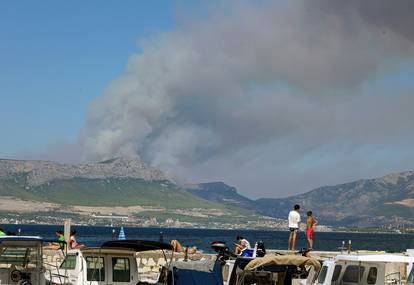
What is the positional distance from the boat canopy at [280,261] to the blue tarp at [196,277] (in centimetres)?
156

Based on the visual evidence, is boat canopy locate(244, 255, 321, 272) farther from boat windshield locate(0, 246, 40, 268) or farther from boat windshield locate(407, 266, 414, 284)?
boat windshield locate(0, 246, 40, 268)

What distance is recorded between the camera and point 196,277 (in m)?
28.6

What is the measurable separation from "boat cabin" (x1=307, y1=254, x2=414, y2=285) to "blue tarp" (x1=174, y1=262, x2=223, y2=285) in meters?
3.47

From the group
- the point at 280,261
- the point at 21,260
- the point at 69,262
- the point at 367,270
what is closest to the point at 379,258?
the point at 367,270

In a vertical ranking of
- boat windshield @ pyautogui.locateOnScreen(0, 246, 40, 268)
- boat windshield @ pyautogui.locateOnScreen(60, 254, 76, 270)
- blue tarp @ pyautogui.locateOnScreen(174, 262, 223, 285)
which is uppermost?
boat windshield @ pyautogui.locateOnScreen(0, 246, 40, 268)

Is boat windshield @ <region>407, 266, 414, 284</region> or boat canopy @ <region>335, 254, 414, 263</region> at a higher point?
boat canopy @ <region>335, 254, 414, 263</region>

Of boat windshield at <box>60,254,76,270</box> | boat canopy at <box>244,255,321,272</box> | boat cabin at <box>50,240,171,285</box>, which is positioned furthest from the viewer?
boat windshield at <box>60,254,76,270</box>

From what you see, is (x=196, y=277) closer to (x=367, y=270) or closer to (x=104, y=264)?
(x=104, y=264)

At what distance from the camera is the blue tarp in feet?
93.9

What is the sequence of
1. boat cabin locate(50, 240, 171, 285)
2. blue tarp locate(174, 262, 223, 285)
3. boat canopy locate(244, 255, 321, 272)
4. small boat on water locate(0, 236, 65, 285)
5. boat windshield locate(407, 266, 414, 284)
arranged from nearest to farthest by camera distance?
boat windshield locate(407, 266, 414, 284), boat canopy locate(244, 255, 321, 272), small boat on water locate(0, 236, 65, 285), blue tarp locate(174, 262, 223, 285), boat cabin locate(50, 240, 171, 285)

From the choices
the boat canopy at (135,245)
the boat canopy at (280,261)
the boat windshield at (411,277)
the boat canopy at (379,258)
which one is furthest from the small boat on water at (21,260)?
the boat windshield at (411,277)

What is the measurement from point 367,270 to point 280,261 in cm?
278

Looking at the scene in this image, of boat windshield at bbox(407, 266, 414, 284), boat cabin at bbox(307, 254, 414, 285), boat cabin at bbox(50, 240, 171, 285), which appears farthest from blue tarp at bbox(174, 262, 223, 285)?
boat windshield at bbox(407, 266, 414, 284)

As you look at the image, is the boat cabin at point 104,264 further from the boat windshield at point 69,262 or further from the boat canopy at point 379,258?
the boat canopy at point 379,258
